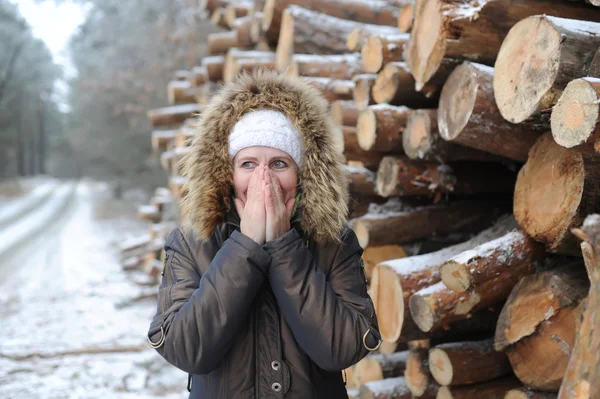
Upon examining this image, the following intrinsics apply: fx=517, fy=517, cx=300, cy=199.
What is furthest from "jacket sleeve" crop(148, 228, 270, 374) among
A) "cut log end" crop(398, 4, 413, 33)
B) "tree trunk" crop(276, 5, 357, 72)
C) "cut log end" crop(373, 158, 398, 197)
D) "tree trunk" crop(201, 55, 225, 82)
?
"tree trunk" crop(201, 55, 225, 82)

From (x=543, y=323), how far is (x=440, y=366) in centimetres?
65

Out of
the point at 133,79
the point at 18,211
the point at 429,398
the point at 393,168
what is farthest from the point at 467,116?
the point at 18,211

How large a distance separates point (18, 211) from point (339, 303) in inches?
738

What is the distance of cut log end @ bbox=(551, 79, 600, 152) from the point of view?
1634 mm

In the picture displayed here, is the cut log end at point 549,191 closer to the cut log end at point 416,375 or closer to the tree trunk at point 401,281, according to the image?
the tree trunk at point 401,281

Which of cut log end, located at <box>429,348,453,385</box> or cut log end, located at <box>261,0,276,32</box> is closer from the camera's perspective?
cut log end, located at <box>429,348,453,385</box>

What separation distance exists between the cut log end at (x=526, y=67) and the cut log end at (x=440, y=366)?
49.4 inches

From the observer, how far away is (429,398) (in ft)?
9.41

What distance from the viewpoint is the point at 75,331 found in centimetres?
558

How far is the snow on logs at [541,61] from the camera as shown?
197 centimetres

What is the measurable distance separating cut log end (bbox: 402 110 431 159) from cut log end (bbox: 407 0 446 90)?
0.20m

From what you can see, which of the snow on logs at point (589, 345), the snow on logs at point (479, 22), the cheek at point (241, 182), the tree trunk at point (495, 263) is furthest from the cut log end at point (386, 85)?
the snow on logs at point (589, 345)

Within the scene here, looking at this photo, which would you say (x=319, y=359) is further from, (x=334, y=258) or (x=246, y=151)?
(x=246, y=151)

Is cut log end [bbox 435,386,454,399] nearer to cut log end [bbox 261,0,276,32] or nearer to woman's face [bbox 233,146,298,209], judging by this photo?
woman's face [bbox 233,146,298,209]
